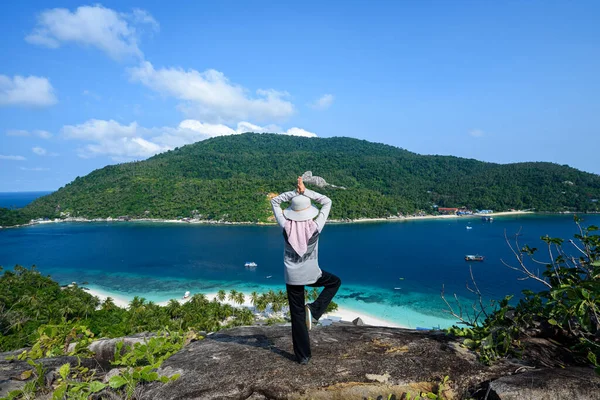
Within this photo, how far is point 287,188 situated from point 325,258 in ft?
188

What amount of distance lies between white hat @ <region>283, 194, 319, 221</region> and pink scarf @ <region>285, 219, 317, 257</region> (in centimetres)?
8

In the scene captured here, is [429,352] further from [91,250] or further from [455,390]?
[91,250]

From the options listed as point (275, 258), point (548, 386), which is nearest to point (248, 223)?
point (275, 258)

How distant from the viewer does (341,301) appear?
137ft

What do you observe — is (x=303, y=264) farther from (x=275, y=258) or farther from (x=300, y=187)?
(x=275, y=258)

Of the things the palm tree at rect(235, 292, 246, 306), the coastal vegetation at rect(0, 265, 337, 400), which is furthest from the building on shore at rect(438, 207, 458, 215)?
the palm tree at rect(235, 292, 246, 306)

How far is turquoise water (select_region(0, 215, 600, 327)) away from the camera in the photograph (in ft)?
150

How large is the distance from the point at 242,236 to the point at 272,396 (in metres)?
86.9

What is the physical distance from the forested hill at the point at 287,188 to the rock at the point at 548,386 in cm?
10729

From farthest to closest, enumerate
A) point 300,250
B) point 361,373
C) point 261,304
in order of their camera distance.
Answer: point 261,304 → point 300,250 → point 361,373

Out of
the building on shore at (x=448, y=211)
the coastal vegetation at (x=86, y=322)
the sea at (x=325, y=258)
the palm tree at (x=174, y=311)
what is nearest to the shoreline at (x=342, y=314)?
the sea at (x=325, y=258)

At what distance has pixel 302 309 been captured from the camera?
4.19 metres

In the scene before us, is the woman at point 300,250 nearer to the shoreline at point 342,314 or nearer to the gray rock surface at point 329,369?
the gray rock surface at point 329,369

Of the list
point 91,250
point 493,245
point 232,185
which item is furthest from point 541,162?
point 91,250
